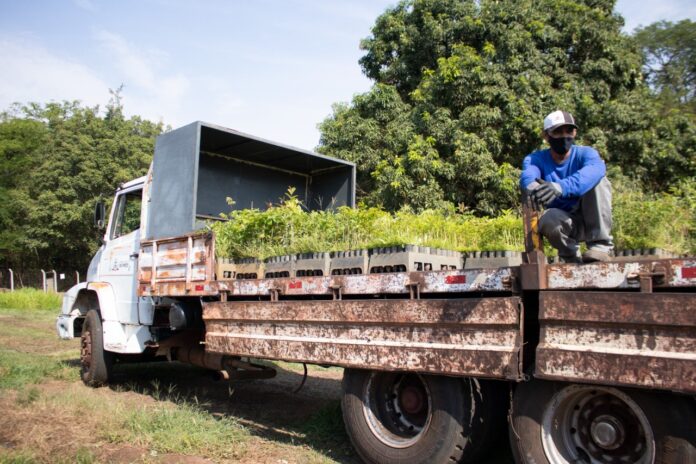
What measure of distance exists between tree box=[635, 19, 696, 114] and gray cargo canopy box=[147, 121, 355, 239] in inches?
692

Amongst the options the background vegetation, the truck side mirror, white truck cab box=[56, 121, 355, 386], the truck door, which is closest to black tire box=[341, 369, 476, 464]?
white truck cab box=[56, 121, 355, 386]

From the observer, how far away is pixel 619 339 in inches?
117

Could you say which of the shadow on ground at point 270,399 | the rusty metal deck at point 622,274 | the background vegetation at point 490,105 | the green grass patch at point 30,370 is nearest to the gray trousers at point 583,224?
the rusty metal deck at point 622,274

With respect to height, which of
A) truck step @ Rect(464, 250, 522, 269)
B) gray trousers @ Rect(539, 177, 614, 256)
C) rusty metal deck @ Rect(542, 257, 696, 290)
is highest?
gray trousers @ Rect(539, 177, 614, 256)

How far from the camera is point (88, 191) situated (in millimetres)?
28594

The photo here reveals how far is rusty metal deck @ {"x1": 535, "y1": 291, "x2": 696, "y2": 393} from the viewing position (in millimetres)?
2766

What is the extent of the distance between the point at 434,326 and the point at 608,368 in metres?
1.11

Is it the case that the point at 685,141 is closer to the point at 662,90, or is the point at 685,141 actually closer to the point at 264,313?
the point at 662,90

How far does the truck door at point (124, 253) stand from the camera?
7.20m

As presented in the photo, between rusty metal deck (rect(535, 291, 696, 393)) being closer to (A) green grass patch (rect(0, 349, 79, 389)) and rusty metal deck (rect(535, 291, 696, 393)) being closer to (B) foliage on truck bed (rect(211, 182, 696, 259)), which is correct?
(B) foliage on truck bed (rect(211, 182, 696, 259))

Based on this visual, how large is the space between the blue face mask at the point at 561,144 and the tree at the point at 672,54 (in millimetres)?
20178

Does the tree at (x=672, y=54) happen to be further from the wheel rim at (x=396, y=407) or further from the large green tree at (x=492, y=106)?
the wheel rim at (x=396, y=407)

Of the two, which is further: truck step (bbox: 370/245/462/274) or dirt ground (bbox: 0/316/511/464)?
dirt ground (bbox: 0/316/511/464)

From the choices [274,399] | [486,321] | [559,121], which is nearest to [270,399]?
[274,399]
